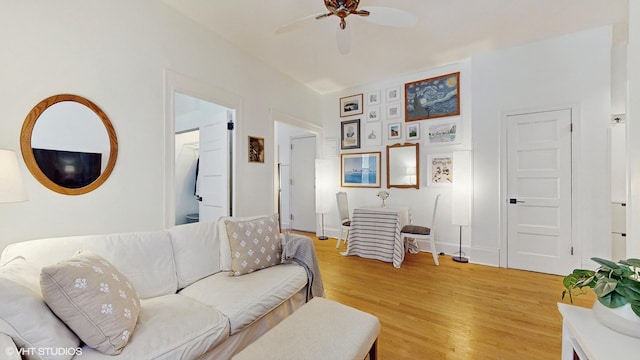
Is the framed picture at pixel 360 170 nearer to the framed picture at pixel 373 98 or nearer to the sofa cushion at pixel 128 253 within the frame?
the framed picture at pixel 373 98

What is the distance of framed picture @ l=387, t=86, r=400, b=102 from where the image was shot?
4230 millimetres

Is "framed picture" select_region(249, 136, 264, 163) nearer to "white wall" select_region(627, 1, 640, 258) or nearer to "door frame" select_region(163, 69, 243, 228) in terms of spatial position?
"door frame" select_region(163, 69, 243, 228)

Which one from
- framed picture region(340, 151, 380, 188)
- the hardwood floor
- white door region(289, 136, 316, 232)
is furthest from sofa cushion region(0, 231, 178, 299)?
white door region(289, 136, 316, 232)

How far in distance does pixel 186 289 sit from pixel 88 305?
70 centimetres

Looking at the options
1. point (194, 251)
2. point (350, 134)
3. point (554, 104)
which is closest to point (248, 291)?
point (194, 251)

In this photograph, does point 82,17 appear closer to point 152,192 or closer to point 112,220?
point 152,192

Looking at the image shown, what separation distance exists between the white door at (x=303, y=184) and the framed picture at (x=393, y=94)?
1781mm

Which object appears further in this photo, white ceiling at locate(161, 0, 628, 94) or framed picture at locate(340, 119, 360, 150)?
framed picture at locate(340, 119, 360, 150)

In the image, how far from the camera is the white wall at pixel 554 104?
9.34 ft

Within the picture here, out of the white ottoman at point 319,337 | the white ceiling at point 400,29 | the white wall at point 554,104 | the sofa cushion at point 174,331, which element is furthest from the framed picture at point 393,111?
the sofa cushion at point 174,331

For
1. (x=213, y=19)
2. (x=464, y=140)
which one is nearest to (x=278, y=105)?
(x=213, y=19)

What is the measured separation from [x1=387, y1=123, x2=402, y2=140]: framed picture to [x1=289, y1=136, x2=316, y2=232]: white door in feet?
5.62

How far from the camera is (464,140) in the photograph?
3715 millimetres

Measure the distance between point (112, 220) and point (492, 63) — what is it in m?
4.59
